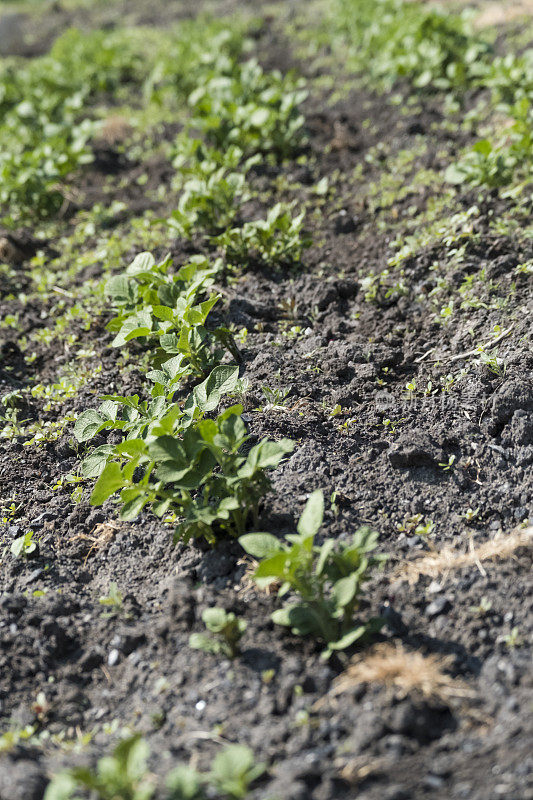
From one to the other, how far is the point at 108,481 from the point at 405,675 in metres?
1.31

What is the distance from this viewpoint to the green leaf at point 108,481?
273cm

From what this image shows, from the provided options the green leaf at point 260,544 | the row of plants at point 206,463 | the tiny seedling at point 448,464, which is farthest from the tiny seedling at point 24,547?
the tiny seedling at point 448,464

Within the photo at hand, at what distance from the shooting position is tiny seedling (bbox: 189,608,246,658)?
7.63 feet

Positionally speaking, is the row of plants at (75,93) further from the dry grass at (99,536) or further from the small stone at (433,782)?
the small stone at (433,782)

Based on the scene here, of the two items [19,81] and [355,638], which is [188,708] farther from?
[19,81]

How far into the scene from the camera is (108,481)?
108 inches

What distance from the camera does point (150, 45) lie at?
909cm

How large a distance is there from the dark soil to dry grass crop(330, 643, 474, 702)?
3cm

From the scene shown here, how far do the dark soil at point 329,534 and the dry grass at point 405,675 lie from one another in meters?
0.03

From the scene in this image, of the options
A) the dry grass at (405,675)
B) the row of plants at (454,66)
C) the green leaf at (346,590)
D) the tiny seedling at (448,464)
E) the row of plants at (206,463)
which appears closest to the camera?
the row of plants at (206,463)

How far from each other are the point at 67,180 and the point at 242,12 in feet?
17.0

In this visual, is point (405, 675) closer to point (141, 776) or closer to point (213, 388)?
point (141, 776)

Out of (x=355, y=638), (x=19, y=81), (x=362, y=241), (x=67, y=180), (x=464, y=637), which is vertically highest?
(x=19, y=81)

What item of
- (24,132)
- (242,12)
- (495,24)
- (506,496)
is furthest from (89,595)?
(242,12)
